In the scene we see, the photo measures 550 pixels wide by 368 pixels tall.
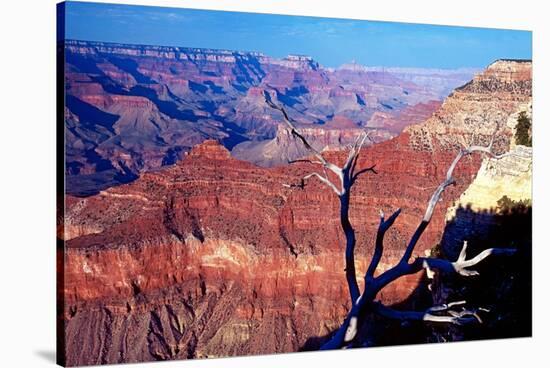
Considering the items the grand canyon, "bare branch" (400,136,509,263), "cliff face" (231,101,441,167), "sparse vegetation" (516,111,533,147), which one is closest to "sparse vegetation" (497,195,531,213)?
the grand canyon

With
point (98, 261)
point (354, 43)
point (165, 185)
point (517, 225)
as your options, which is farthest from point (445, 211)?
point (98, 261)

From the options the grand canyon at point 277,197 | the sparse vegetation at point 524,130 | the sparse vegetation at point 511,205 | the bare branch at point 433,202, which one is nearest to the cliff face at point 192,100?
the grand canyon at point 277,197

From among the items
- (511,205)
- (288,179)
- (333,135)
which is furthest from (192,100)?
(511,205)

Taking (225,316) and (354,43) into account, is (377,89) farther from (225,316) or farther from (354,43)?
(225,316)

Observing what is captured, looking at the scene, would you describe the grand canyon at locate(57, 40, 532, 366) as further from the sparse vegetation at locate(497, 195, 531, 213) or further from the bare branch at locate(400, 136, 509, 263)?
the bare branch at locate(400, 136, 509, 263)

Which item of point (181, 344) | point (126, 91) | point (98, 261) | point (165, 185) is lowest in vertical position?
point (181, 344)

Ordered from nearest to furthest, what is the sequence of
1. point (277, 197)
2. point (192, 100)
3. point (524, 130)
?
point (192, 100), point (524, 130), point (277, 197)

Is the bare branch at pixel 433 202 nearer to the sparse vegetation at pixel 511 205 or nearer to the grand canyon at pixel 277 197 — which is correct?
the grand canyon at pixel 277 197

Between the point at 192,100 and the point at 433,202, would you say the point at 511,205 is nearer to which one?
the point at 433,202
